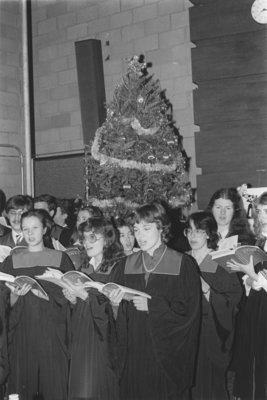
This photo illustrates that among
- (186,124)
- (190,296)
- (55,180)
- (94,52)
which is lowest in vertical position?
(190,296)

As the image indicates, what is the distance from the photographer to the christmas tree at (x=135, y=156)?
22.6 feet

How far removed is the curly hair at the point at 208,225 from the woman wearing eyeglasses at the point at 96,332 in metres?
0.68

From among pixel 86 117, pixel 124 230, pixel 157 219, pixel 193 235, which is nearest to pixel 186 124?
pixel 86 117

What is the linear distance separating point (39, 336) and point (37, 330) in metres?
0.05

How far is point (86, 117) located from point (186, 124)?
1569 millimetres

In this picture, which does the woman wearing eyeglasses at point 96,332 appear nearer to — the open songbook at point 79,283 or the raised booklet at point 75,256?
the open songbook at point 79,283

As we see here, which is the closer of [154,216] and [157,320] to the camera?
[157,320]

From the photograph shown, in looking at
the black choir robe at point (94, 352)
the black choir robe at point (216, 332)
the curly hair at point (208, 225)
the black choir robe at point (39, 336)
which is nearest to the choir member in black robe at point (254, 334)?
the black choir robe at point (216, 332)

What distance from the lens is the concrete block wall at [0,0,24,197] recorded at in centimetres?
1091

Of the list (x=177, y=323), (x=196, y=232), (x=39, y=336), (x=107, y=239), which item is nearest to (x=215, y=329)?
(x=177, y=323)

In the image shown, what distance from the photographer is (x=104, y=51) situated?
33.1 feet

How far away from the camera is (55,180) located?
999cm

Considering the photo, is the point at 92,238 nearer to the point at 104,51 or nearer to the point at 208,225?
the point at 208,225

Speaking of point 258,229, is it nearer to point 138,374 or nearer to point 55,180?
point 138,374
